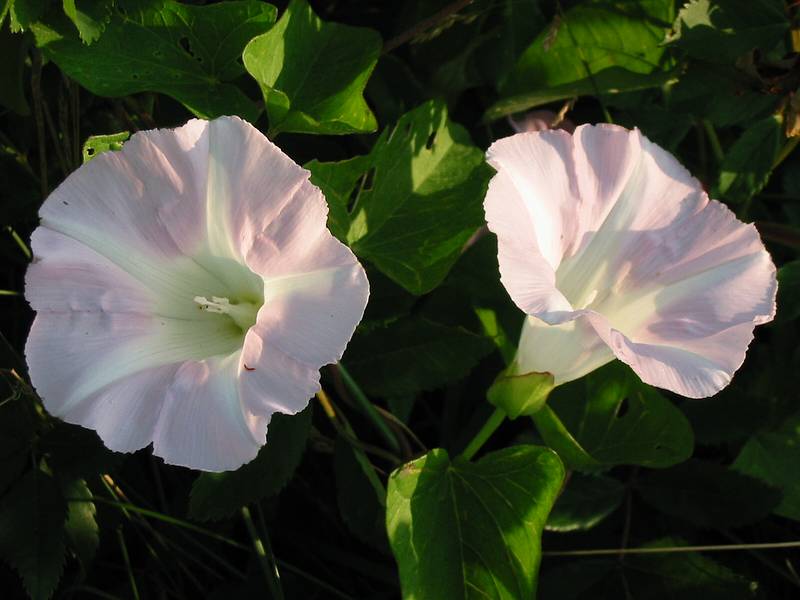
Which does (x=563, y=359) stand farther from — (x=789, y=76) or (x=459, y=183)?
(x=789, y=76)

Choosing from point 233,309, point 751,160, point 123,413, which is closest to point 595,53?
point 751,160

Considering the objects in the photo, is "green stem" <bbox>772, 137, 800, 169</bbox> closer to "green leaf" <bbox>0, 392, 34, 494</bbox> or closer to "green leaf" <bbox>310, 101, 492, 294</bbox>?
"green leaf" <bbox>310, 101, 492, 294</bbox>

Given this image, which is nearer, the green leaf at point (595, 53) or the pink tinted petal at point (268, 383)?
the pink tinted petal at point (268, 383)

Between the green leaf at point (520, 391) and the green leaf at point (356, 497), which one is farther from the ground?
the green leaf at point (520, 391)

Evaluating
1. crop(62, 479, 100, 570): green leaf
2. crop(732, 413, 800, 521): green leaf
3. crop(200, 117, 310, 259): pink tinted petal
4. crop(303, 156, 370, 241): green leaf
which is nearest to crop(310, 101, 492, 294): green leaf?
crop(303, 156, 370, 241): green leaf

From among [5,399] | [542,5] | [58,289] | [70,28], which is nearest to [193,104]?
[70,28]

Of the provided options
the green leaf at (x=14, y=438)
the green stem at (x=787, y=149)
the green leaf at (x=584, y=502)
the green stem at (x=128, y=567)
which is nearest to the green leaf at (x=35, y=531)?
the green leaf at (x=14, y=438)

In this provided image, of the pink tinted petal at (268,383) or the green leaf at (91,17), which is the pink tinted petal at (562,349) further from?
the green leaf at (91,17)
